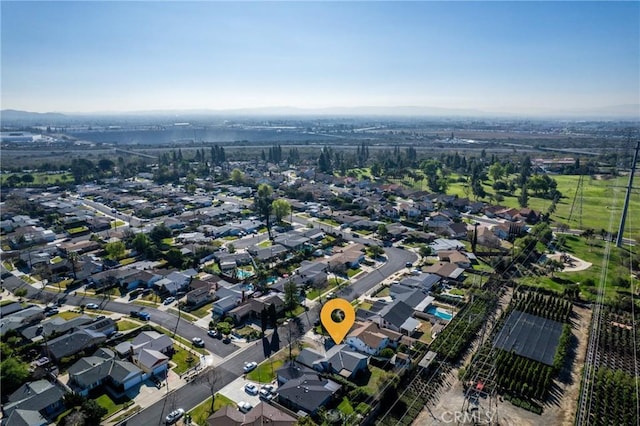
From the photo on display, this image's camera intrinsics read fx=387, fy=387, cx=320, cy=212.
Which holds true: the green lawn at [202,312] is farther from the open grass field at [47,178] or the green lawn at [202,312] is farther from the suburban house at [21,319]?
the open grass field at [47,178]

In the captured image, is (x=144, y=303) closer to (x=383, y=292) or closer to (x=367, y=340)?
(x=367, y=340)

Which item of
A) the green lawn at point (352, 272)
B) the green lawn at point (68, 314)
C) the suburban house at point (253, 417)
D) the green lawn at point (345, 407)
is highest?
the suburban house at point (253, 417)

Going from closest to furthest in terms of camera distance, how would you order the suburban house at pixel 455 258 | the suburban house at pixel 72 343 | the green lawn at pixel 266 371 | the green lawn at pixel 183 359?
the green lawn at pixel 266 371
the green lawn at pixel 183 359
the suburban house at pixel 72 343
the suburban house at pixel 455 258

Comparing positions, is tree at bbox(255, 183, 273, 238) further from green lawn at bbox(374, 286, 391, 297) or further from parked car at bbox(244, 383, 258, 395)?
parked car at bbox(244, 383, 258, 395)

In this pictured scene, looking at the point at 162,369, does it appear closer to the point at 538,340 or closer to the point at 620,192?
the point at 538,340

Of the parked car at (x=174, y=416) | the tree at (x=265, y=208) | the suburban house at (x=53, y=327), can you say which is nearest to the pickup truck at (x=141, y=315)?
the suburban house at (x=53, y=327)

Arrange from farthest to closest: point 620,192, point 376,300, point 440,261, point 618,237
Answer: point 620,192, point 618,237, point 440,261, point 376,300

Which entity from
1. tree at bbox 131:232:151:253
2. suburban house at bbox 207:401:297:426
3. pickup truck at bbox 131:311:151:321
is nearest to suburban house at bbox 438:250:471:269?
suburban house at bbox 207:401:297:426

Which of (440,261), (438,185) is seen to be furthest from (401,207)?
(440,261)
